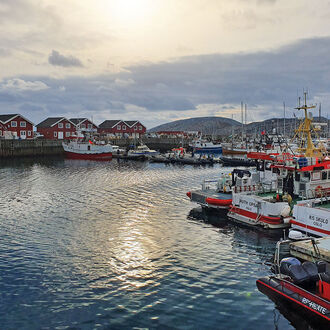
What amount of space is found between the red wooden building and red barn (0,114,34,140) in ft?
101

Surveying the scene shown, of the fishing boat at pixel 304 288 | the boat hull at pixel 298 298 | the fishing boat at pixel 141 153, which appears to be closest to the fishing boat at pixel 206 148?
the fishing boat at pixel 141 153

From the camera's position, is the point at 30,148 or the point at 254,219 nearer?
the point at 254,219

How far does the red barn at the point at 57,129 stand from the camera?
107 metres

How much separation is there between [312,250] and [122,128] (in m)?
115

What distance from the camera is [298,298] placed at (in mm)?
13188

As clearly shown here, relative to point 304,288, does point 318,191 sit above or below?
above

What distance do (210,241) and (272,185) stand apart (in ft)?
31.8

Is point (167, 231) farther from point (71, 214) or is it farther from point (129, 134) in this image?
point (129, 134)

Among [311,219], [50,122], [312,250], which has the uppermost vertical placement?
[50,122]

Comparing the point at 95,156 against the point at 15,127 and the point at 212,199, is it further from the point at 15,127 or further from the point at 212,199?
the point at 212,199

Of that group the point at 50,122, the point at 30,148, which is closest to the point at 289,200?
the point at 30,148

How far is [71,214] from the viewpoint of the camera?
2955 centimetres

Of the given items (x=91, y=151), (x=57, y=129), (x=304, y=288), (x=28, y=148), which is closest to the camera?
(x=304, y=288)

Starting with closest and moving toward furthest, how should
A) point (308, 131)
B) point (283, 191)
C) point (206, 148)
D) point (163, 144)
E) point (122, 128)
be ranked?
1. point (283, 191)
2. point (308, 131)
3. point (206, 148)
4. point (163, 144)
5. point (122, 128)
